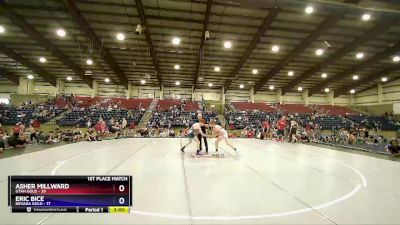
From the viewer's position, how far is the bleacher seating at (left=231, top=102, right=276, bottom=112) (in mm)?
32031

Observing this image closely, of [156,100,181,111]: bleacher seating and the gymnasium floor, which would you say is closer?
the gymnasium floor

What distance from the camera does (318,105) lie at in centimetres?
3628

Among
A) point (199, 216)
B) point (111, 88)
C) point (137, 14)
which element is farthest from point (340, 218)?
point (111, 88)

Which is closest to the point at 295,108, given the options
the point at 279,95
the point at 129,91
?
the point at 279,95

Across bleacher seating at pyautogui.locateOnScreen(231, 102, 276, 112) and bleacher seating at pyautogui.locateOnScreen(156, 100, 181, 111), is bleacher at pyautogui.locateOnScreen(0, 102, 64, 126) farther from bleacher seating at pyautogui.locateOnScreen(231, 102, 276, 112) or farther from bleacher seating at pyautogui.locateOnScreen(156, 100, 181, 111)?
bleacher seating at pyautogui.locateOnScreen(231, 102, 276, 112)

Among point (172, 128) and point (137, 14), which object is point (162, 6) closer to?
point (137, 14)

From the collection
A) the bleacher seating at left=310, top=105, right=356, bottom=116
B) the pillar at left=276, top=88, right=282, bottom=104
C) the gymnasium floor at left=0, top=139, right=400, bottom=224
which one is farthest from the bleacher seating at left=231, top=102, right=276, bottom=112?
the gymnasium floor at left=0, top=139, right=400, bottom=224

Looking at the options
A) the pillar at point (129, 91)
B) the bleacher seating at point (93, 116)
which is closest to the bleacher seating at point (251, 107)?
the bleacher seating at point (93, 116)

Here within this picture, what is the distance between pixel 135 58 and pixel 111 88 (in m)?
11.6

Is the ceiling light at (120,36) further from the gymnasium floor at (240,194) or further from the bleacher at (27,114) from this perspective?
the gymnasium floor at (240,194)

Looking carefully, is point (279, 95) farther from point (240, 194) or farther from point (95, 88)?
point (240, 194)
